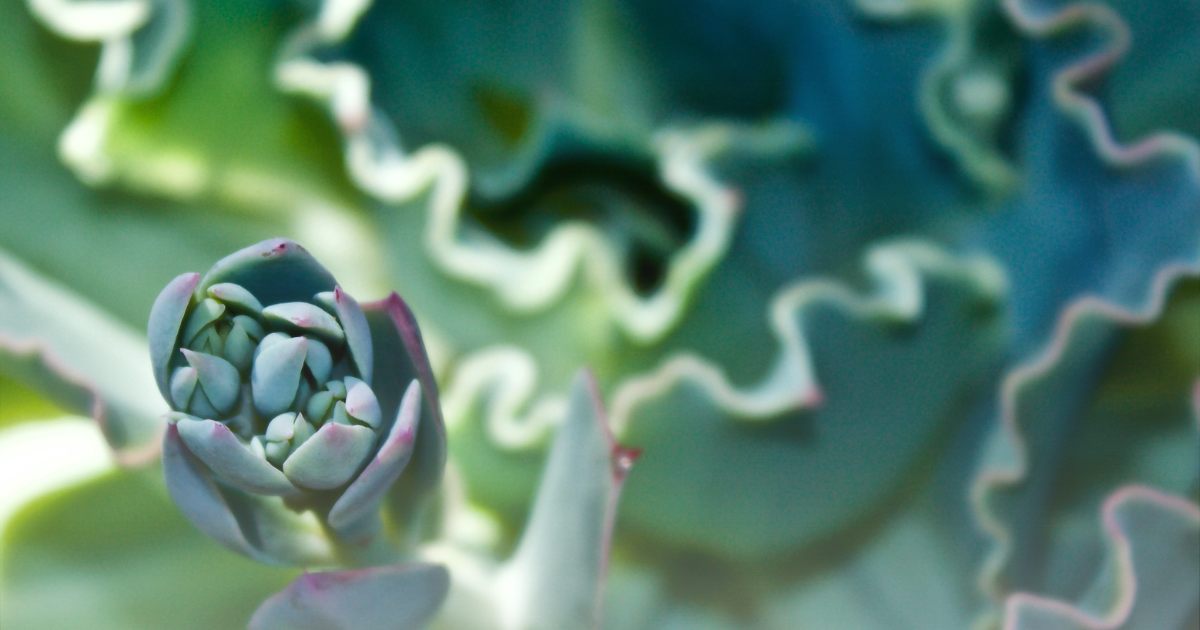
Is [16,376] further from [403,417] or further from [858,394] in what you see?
[858,394]

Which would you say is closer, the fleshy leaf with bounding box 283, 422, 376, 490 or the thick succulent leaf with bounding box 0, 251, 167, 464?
the fleshy leaf with bounding box 283, 422, 376, 490

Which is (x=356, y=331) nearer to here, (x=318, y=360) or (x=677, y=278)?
(x=318, y=360)

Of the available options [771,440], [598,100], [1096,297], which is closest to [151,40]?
[598,100]

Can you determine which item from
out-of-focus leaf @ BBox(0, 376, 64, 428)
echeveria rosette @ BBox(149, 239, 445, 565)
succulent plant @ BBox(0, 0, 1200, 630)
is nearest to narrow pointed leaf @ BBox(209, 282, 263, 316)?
echeveria rosette @ BBox(149, 239, 445, 565)

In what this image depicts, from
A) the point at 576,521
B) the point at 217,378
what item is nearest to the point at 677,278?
the point at 576,521

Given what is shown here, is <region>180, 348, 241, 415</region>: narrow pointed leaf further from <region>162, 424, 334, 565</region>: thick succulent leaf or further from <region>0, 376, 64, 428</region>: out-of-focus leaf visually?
<region>0, 376, 64, 428</region>: out-of-focus leaf
